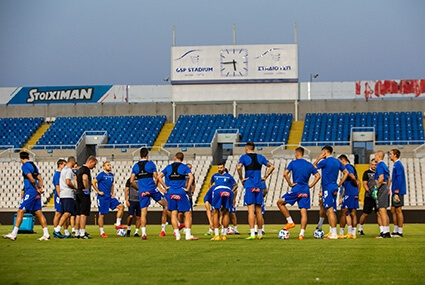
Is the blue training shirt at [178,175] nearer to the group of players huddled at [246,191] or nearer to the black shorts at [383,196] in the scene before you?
the group of players huddled at [246,191]

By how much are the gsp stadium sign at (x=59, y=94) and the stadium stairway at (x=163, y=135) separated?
4.96 meters

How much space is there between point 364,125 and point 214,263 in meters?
45.9

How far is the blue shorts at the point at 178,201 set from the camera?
837 inches

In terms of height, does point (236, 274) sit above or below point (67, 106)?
below

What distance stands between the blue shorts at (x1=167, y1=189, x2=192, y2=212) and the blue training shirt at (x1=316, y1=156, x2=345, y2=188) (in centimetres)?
325

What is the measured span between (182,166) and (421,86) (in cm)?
4181

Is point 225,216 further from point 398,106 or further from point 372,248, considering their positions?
point 398,106

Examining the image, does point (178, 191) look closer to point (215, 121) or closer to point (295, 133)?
point (295, 133)

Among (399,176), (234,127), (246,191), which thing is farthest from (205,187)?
(246,191)

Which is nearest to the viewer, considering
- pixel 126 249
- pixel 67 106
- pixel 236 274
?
pixel 236 274

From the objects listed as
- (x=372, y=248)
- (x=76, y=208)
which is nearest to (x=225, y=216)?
(x=76, y=208)

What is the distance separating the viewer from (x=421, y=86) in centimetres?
6028

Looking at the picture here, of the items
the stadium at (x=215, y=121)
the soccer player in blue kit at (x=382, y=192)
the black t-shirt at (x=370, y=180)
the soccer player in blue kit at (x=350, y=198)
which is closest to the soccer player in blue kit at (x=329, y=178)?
the soccer player in blue kit at (x=350, y=198)

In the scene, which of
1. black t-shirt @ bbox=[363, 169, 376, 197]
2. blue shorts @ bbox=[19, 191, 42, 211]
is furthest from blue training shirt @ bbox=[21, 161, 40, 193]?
black t-shirt @ bbox=[363, 169, 376, 197]
